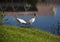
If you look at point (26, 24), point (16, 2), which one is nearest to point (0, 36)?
point (26, 24)

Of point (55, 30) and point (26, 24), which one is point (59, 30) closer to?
point (55, 30)

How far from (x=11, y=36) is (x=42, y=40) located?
94 cm

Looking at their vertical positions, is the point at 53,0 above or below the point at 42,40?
below

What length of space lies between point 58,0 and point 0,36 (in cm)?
1129

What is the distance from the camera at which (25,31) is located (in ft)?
22.5

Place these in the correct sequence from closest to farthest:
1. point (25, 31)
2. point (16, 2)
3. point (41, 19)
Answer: point (25, 31) → point (41, 19) → point (16, 2)

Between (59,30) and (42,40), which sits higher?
(42,40)

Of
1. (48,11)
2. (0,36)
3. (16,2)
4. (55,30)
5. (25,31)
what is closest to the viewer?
(0,36)

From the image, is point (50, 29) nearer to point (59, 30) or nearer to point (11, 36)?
point (59, 30)

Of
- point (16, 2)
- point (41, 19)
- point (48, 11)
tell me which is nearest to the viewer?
point (41, 19)

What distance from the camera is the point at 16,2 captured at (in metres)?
15.4

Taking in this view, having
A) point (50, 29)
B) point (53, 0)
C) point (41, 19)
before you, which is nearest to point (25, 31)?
point (50, 29)

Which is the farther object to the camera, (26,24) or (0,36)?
(26,24)

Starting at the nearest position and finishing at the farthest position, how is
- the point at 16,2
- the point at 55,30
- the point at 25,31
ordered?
the point at 25,31 → the point at 55,30 → the point at 16,2
